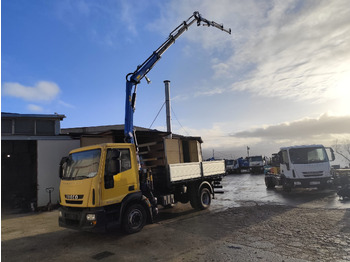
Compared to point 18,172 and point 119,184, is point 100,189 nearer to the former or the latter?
point 119,184

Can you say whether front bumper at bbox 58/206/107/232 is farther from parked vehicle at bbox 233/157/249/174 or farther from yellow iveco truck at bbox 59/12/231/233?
parked vehicle at bbox 233/157/249/174

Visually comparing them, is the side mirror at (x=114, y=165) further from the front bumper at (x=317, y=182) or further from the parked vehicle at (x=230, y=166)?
the parked vehicle at (x=230, y=166)

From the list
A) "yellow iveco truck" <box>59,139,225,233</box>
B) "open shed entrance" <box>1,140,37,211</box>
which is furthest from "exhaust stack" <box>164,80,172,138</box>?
"yellow iveco truck" <box>59,139,225,233</box>

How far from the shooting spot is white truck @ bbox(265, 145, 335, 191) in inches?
483

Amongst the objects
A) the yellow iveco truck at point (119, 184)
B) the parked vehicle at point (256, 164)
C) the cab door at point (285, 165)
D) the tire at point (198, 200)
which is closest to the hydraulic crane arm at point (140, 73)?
the yellow iveco truck at point (119, 184)

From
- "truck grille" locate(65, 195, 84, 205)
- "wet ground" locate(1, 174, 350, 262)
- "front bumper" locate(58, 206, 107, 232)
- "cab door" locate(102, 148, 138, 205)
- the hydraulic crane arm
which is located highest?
the hydraulic crane arm

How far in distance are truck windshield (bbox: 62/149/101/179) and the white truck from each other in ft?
34.0

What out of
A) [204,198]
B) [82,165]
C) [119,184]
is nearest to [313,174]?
[204,198]

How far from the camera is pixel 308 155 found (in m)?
12.7

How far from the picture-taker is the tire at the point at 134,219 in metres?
6.77

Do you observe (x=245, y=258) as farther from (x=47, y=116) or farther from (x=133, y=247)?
(x=47, y=116)

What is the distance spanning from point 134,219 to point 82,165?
2.15 m

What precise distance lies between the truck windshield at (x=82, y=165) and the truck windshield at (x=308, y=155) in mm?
10430

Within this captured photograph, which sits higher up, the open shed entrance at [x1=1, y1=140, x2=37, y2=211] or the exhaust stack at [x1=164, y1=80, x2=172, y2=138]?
the exhaust stack at [x1=164, y1=80, x2=172, y2=138]
